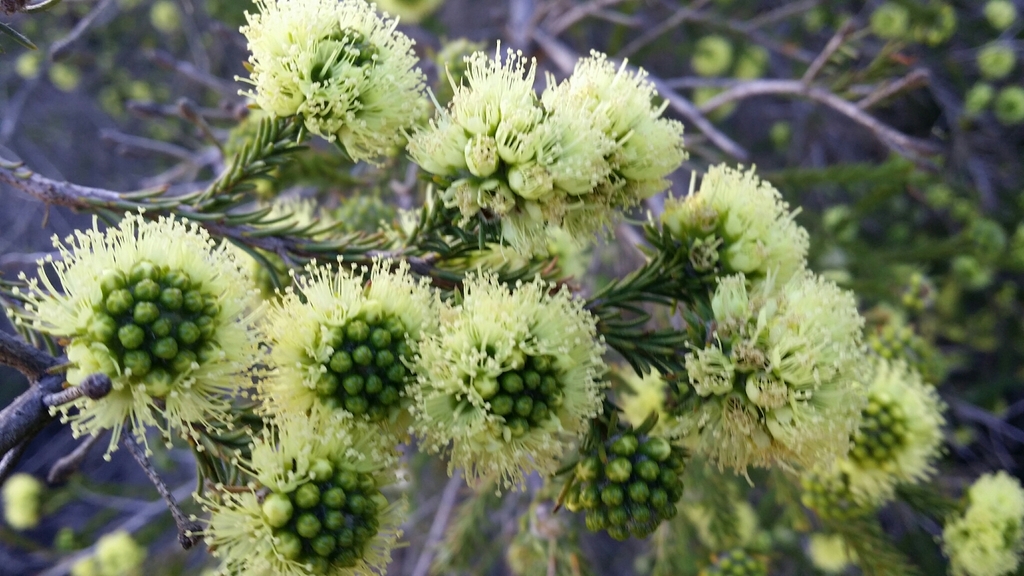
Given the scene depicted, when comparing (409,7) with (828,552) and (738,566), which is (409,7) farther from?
(828,552)

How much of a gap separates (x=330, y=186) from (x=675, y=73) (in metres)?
5.07

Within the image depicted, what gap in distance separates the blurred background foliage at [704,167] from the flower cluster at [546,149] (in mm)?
578

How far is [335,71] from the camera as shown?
180 centimetres

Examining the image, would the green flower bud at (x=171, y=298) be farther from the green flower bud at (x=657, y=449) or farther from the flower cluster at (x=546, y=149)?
the green flower bud at (x=657, y=449)

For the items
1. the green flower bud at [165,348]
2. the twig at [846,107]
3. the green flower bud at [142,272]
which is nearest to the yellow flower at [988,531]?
the twig at [846,107]

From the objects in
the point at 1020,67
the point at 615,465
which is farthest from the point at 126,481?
the point at 1020,67

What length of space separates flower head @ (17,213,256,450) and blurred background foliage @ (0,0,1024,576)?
75 cm

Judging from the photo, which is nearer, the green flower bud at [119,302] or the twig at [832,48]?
the green flower bud at [119,302]

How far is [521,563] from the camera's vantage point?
3078mm

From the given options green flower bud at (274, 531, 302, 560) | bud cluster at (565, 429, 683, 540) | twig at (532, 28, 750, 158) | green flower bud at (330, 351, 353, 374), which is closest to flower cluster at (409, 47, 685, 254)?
green flower bud at (330, 351, 353, 374)

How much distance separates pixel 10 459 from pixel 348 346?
30.7 inches

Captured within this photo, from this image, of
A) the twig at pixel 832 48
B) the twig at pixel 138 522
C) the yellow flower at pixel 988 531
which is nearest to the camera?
the yellow flower at pixel 988 531

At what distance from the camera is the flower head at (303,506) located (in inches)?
60.2

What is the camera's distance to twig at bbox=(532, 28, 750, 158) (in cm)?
352
